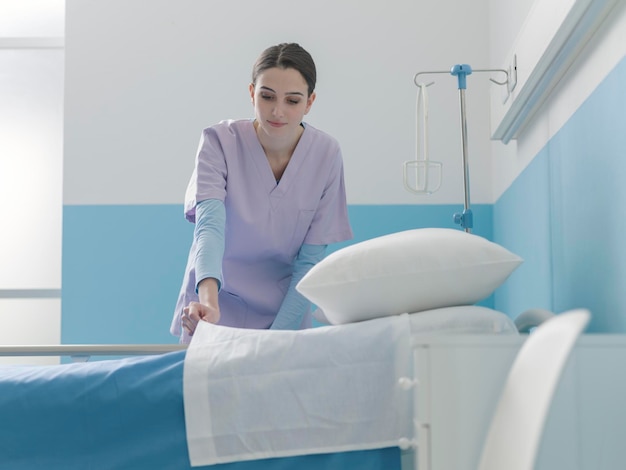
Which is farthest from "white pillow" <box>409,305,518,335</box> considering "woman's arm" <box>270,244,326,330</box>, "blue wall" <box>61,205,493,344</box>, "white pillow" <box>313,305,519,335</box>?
"blue wall" <box>61,205,493,344</box>

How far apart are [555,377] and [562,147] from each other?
129 cm

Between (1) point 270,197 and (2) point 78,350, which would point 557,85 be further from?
(2) point 78,350

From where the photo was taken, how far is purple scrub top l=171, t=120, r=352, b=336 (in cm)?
223

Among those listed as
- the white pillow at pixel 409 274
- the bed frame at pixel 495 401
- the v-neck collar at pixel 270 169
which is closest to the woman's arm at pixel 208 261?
the v-neck collar at pixel 270 169

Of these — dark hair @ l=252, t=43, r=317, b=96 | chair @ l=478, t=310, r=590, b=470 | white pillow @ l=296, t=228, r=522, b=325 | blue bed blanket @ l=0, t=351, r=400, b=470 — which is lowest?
blue bed blanket @ l=0, t=351, r=400, b=470

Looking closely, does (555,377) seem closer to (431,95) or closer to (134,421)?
(134,421)

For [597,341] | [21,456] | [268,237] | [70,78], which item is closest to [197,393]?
[21,456]

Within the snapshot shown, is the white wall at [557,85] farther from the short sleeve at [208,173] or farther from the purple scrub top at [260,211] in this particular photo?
the short sleeve at [208,173]

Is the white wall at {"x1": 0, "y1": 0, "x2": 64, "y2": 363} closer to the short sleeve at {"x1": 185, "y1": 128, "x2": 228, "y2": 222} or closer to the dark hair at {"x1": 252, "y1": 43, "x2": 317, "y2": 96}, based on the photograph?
the short sleeve at {"x1": 185, "y1": 128, "x2": 228, "y2": 222}

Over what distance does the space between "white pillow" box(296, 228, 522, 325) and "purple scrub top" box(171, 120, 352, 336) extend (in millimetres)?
748

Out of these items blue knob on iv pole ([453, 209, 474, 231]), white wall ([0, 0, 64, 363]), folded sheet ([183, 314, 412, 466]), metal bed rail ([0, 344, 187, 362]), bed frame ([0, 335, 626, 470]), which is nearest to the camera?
bed frame ([0, 335, 626, 470])

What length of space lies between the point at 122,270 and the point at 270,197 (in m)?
1.66

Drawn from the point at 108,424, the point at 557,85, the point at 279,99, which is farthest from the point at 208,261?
the point at 557,85

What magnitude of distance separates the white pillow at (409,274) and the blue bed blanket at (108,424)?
0.25m
